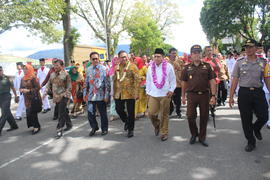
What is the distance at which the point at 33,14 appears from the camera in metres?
15.3

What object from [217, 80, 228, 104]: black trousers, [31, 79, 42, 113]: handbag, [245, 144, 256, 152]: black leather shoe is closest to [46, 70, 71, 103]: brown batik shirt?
[31, 79, 42, 113]: handbag

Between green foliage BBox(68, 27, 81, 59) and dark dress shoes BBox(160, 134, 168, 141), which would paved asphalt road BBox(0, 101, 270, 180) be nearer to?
dark dress shoes BBox(160, 134, 168, 141)

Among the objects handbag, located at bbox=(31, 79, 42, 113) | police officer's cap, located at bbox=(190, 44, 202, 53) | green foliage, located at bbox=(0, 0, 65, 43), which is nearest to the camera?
police officer's cap, located at bbox=(190, 44, 202, 53)

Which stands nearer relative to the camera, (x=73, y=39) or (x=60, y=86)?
(x=60, y=86)

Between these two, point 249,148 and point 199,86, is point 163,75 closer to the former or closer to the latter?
point 199,86

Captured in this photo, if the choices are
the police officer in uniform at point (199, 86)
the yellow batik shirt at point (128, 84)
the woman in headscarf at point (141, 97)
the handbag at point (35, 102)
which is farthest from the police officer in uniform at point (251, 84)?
the handbag at point (35, 102)

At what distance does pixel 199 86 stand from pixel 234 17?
28.7m

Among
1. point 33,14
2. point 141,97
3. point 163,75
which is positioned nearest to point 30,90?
point 141,97

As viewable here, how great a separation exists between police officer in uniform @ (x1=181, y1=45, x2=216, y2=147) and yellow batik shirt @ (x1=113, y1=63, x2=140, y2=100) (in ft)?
4.06

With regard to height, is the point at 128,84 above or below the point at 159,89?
above

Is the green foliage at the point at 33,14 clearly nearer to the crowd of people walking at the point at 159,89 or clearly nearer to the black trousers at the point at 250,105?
the crowd of people walking at the point at 159,89

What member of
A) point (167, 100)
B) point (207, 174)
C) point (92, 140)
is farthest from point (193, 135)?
point (92, 140)

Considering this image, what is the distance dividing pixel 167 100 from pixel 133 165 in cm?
178

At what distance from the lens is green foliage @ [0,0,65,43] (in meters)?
14.3
